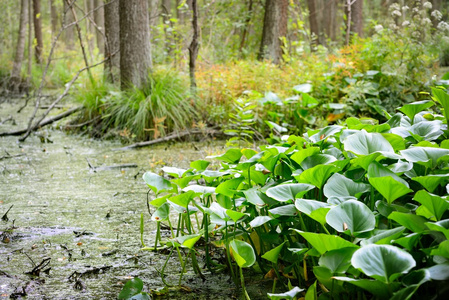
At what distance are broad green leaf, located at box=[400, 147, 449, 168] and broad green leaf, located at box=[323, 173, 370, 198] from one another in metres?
0.17

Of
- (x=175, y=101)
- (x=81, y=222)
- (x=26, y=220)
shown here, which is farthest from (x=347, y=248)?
(x=175, y=101)

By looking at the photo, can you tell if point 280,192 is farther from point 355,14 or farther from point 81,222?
point 355,14

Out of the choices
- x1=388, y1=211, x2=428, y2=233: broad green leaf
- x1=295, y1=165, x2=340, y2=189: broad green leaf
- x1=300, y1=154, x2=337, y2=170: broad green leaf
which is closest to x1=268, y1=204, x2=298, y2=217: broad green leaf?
x1=295, y1=165, x2=340, y2=189: broad green leaf

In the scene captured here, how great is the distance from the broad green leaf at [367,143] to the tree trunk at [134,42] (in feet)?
13.9

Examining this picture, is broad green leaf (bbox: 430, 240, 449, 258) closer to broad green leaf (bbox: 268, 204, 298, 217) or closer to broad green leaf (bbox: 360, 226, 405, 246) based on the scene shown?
broad green leaf (bbox: 360, 226, 405, 246)

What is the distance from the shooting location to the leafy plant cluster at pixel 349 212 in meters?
A: 1.09

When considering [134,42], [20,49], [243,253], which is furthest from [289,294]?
[20,49]

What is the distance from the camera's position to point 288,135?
326cm

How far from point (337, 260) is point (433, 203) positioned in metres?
0.32

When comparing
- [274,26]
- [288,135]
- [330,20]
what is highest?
[330,20]

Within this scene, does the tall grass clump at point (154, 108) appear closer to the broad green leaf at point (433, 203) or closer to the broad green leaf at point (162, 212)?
the broad green leaf at point (162, 212)

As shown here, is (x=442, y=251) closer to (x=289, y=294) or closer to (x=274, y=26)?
(x=289, y=294)

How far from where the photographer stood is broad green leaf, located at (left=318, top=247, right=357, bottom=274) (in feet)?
3.81

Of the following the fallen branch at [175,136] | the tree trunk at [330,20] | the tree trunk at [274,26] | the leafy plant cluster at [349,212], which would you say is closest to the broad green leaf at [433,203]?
the leafy plant cluster at [349,212]
